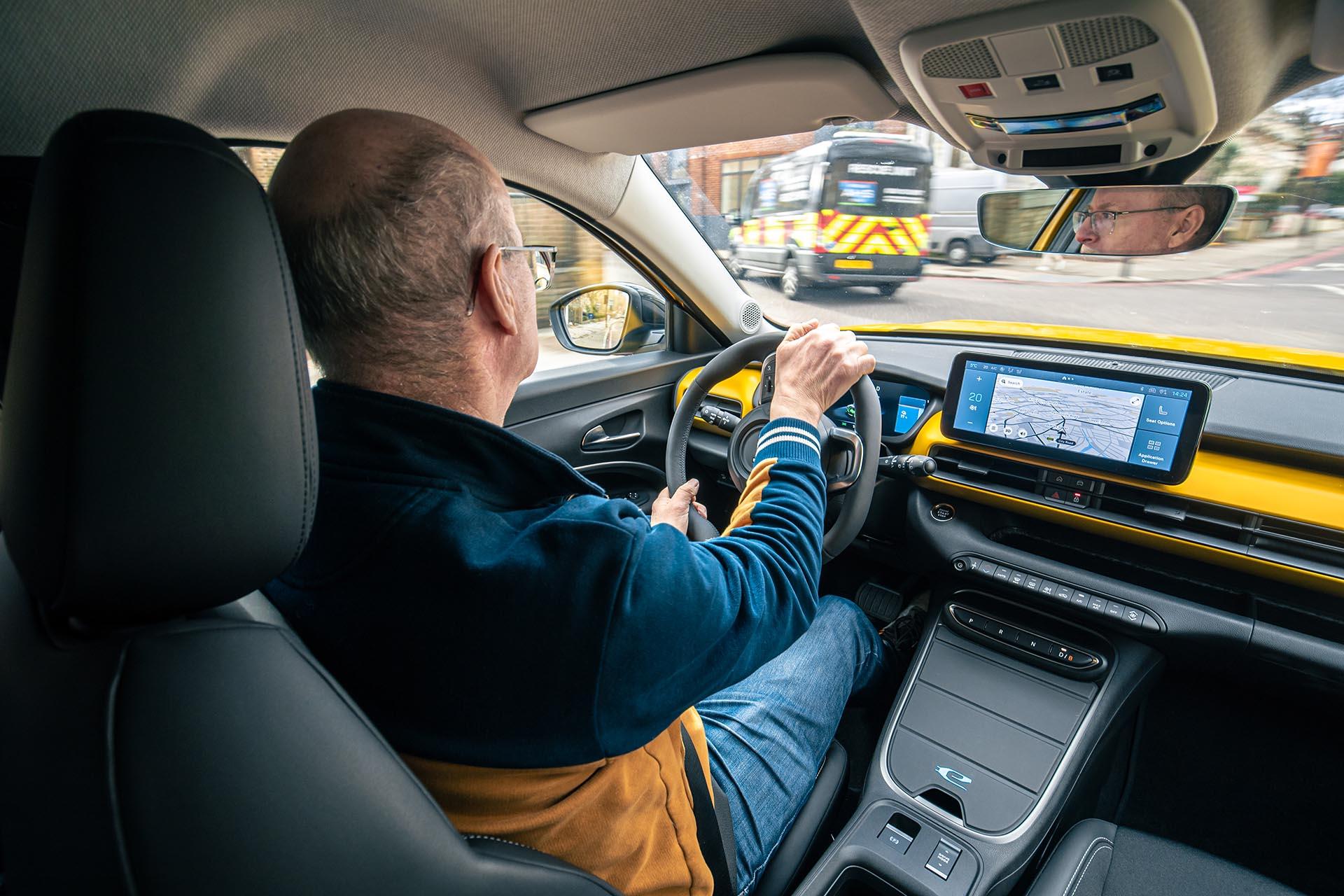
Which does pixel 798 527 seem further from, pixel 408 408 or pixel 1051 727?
pixel 1051 727

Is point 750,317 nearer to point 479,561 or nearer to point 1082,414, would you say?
point 1082,414

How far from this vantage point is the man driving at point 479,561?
879 millimetres

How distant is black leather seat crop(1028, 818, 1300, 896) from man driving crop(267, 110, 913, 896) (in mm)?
859

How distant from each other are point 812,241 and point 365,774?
22.2 ft

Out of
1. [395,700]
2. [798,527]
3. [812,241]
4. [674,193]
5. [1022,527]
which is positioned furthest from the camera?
[812,241]

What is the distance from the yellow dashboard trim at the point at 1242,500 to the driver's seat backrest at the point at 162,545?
184cm

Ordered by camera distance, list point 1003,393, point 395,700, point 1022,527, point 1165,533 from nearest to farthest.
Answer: point 395,700 → point 1165,533 → point 1003,393 → point 1022,527

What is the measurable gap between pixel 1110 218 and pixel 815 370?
934 mm

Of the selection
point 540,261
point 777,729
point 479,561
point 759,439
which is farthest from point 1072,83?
point 777,729

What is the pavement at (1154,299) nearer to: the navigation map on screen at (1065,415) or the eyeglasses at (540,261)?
the navigation map on screen at (1065,415)

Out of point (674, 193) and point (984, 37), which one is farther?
point (674, 193)

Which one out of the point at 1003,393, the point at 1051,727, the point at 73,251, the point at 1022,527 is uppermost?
the point at 73,251

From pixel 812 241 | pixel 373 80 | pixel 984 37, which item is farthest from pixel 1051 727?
pixel 812 241

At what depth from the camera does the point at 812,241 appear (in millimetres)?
6906
